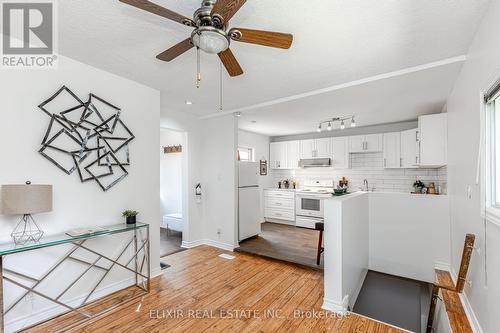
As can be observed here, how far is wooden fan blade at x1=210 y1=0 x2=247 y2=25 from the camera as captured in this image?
1.19 meters

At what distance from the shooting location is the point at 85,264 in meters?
2.44

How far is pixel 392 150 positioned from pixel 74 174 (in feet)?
18.3

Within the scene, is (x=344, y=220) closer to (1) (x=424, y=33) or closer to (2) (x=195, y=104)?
(1) (x=424, y=33)

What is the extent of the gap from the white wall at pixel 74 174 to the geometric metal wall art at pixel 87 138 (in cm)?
6

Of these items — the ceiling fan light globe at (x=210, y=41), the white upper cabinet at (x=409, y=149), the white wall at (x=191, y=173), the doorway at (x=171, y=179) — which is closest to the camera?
the ceiling fan light globe at (x=210, y=41)

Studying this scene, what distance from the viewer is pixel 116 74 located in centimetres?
276

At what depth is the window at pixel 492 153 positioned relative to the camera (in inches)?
63.0

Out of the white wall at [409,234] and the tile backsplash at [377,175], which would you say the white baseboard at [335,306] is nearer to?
the white wall at [409,234]

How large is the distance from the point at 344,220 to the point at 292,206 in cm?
365

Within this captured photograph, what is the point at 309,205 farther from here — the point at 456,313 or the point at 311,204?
the point at 456,313

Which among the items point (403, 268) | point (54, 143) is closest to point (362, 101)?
point (403, 268)

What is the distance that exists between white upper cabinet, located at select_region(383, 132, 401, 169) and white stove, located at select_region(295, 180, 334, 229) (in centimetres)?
146

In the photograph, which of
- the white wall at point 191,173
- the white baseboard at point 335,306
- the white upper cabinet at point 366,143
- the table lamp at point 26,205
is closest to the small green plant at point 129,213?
the table lamp at point 26,205

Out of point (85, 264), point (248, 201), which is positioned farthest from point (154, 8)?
point (248, 201)
